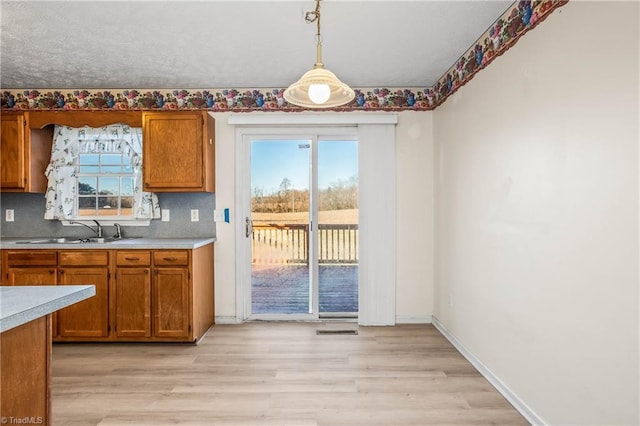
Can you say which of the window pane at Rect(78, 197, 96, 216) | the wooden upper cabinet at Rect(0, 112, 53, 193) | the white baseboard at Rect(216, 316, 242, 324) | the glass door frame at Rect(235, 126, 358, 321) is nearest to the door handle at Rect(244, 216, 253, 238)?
the glass door frame at Rect(235, 126, 358, 321)

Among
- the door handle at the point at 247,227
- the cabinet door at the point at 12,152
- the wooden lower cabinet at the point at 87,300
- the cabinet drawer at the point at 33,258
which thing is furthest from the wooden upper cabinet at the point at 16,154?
the door handle at the point at 247,227

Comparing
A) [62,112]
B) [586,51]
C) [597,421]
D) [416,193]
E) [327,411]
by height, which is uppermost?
[62,112]

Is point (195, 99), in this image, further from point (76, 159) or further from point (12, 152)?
point (12, 152)

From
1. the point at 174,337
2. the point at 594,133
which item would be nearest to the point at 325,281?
the point at 174,337

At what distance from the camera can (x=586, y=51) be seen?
5.53ft

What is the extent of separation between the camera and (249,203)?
398cm

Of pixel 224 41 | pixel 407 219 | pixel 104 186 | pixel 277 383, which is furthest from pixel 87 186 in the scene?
pixel 407 219

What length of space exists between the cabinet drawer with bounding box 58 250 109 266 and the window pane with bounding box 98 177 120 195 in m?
0.84

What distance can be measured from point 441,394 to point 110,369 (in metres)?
2.49

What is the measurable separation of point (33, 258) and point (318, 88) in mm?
3084

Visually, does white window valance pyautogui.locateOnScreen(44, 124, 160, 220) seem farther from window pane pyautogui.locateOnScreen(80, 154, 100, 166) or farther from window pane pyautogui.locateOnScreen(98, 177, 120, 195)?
window pane pyautogui.locateOnScreen(98, 177, 120, 195)

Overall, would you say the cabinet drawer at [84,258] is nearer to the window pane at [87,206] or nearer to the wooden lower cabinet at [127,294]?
the wooden lower cabinet at [127,294]

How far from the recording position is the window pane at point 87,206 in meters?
3.88

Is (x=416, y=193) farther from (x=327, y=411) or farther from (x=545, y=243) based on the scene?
(x=327, y=411)
